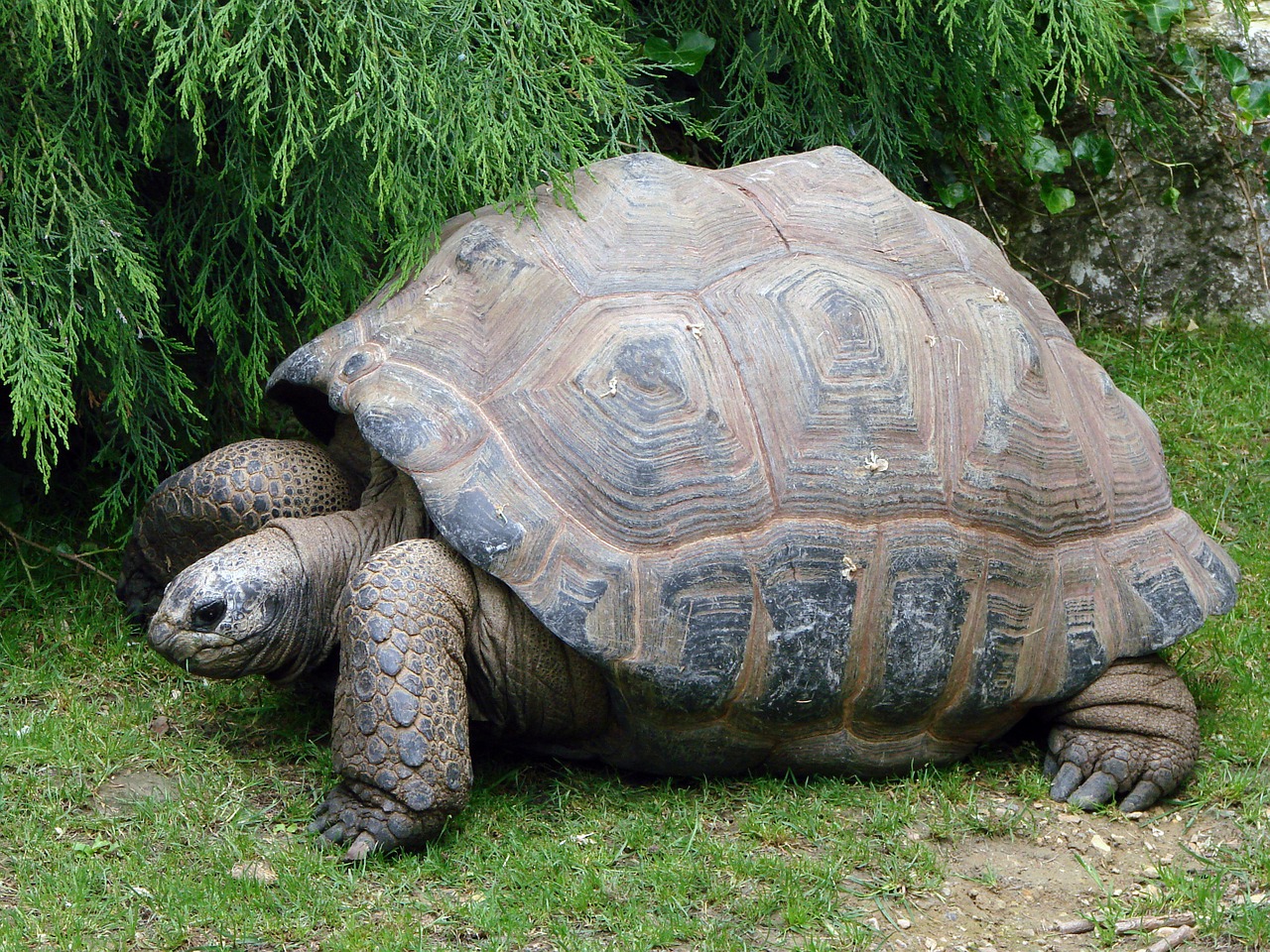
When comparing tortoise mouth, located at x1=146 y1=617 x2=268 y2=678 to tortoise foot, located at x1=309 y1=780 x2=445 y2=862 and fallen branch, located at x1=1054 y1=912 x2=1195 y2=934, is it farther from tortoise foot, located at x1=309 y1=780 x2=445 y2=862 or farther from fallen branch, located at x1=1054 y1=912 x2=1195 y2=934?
fallen branch, located at x1=1054 y1=912 x2=1195 y2=934

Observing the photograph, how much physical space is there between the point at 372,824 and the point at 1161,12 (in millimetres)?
4492

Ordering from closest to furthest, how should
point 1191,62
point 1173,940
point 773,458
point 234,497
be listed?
point 1173,940 → point 773,458 → point 234,497 → point 1191,62

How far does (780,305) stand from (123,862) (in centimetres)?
204

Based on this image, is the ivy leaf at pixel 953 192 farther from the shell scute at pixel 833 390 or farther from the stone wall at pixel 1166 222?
the shell scute at pixel 833 390

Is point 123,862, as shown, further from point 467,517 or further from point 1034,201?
point 1034,201

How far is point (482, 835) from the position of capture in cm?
345

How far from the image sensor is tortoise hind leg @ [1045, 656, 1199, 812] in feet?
12.0

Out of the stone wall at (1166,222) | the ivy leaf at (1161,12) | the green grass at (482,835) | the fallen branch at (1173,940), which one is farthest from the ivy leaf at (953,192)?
the fallen branch at (1173,940)

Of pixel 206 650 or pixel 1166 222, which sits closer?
pixel 206 650

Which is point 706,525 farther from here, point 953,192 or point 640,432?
point 953,192

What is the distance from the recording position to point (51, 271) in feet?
13.3

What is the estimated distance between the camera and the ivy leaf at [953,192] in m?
5.84

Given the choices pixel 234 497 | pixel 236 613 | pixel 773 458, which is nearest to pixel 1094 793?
pixel 773 458

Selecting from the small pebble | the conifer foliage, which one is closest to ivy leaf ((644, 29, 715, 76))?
the conifer foliage
